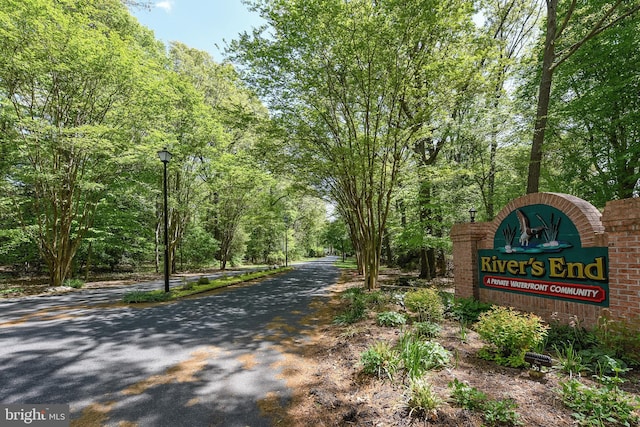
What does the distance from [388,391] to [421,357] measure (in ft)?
2.67

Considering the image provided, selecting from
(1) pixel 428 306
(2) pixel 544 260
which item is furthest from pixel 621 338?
(1) pixel 428 306

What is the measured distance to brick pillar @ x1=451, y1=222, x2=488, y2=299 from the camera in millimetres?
6758

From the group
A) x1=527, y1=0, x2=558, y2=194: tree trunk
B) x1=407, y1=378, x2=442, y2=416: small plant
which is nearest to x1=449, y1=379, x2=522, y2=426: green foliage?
x1=407, y1=378, x2=442, y2=416: small plant

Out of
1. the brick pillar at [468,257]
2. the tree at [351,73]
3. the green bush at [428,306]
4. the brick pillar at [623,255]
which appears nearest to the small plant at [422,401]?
the green bush at [428,306]

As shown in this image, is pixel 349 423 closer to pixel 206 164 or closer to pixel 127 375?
pixel 127 375

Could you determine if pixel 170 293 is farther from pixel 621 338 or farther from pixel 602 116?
pixel 602 116

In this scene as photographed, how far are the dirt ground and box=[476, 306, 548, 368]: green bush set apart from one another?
168mm

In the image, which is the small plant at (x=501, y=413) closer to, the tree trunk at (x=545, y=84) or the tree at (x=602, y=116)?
the tree trunk at (x=545, y=84)

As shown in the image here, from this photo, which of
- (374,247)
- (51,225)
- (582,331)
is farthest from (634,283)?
(51,225)

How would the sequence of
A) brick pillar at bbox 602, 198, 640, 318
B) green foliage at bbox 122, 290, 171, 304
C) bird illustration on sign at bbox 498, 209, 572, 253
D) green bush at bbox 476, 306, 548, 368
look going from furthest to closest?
green foliage at bbox 122, 290, 171, 304 < bird illustration on sign at bbox 498, 209, 572, 253 < brick pillar at bbox 602, 198, 640, 318 < green bush at bbox 476, 306, 548, 368

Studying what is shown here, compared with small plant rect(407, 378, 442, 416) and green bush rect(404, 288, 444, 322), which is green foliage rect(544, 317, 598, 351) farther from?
small plant rect(407, 378, 442, 416)

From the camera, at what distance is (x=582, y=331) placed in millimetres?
4332

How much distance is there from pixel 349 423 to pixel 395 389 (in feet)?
2.33

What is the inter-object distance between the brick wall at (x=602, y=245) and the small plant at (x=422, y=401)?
3.14 metres
